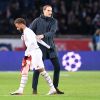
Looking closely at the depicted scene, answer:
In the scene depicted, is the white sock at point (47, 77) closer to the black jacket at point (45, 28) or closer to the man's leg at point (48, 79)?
the man's leg at point (48, 79)

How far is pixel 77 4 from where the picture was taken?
1316 inches

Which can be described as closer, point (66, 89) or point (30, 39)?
point (30, 39)

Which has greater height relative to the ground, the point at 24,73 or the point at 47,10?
the point at 47,10

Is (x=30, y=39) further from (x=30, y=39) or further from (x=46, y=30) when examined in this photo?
(x=46, y=30)

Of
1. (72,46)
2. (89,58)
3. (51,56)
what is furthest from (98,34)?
(51,56)

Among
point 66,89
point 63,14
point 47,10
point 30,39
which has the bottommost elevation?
point 63,14

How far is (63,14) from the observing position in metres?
32.8

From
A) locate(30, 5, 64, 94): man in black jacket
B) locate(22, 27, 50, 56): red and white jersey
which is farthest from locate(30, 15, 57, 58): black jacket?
locate(22, 27, 50, 56): red and white jersey

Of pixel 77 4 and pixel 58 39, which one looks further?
pixel 77 4

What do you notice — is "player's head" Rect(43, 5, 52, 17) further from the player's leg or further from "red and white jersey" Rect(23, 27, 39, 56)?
the player's leg

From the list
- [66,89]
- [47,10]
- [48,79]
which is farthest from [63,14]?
[48,79]

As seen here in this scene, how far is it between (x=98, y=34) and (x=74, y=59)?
4.18m

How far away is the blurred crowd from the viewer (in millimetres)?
32125

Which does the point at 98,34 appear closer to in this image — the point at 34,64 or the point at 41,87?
the point at 41,87
